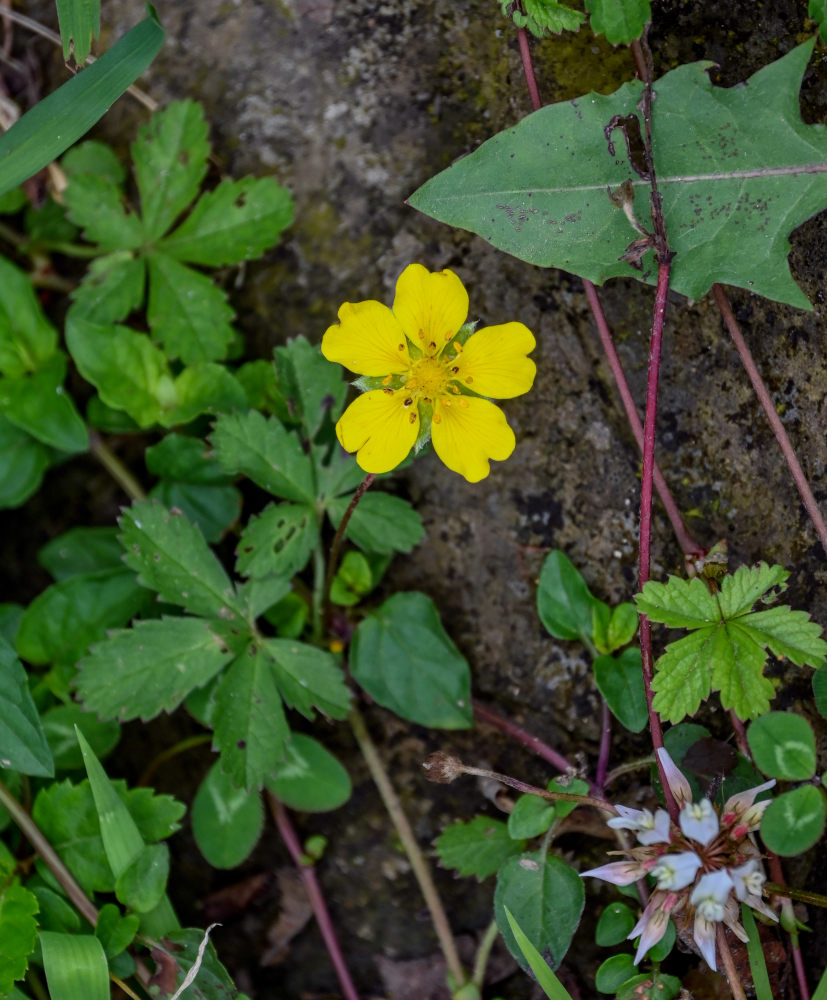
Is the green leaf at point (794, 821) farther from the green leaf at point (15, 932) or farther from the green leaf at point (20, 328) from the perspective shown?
the green leaf at point (20, 328)

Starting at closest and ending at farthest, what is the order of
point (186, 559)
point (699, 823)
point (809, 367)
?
point (699, 823), point (809, 367), point (186, 559)

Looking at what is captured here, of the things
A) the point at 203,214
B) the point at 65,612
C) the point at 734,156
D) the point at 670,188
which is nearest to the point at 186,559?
the point at 65,612

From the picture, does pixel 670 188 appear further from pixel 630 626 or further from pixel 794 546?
pixel 630 626

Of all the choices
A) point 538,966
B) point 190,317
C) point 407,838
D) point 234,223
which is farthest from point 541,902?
point 234,223

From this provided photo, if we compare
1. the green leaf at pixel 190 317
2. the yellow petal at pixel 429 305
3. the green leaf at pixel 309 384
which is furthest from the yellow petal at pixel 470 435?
the green leaf at pixel 190 317

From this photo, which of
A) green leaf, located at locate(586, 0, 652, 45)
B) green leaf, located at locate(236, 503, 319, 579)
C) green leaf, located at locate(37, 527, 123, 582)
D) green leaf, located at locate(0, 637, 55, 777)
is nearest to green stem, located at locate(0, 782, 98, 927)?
green leaf, located at locate(0, 637, 55, 777)

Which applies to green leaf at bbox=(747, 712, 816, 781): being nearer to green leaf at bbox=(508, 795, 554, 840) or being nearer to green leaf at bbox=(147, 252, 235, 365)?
green leaf at bbox=(508, 795, 554, 840)
